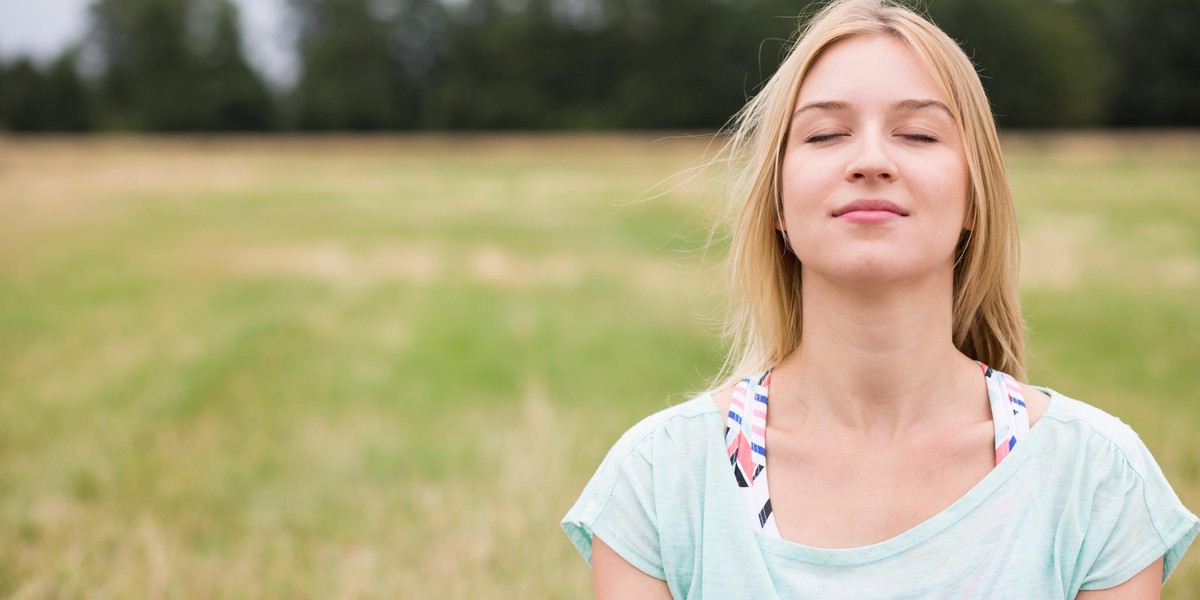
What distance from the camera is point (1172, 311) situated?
11.2 meters

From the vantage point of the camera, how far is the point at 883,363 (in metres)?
2.25

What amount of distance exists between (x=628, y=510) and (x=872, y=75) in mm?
977

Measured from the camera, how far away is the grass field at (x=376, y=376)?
5.12 metres

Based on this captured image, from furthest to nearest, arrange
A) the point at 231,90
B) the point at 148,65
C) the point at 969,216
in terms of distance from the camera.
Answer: the point at 148,65
the point at 231,90
the point at 969,216

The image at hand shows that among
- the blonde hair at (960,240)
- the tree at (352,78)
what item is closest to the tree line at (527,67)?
the tree at (352,78)

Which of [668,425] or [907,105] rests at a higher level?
[907,105]

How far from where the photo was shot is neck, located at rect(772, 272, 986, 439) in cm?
223

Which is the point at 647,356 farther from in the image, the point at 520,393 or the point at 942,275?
the point at 942,275

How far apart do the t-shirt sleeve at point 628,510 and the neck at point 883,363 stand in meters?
0.32

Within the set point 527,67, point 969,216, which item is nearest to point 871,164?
point 969,216

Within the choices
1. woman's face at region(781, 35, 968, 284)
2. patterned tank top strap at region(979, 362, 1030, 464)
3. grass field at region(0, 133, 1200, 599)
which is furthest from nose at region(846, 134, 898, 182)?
grass field at region(0, 133, 1200, 599)

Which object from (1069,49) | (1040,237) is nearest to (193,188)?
(1040,237)

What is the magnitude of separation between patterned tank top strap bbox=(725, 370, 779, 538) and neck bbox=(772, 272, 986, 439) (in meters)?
0.08

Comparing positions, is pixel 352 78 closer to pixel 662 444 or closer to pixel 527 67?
pixel 527 67
